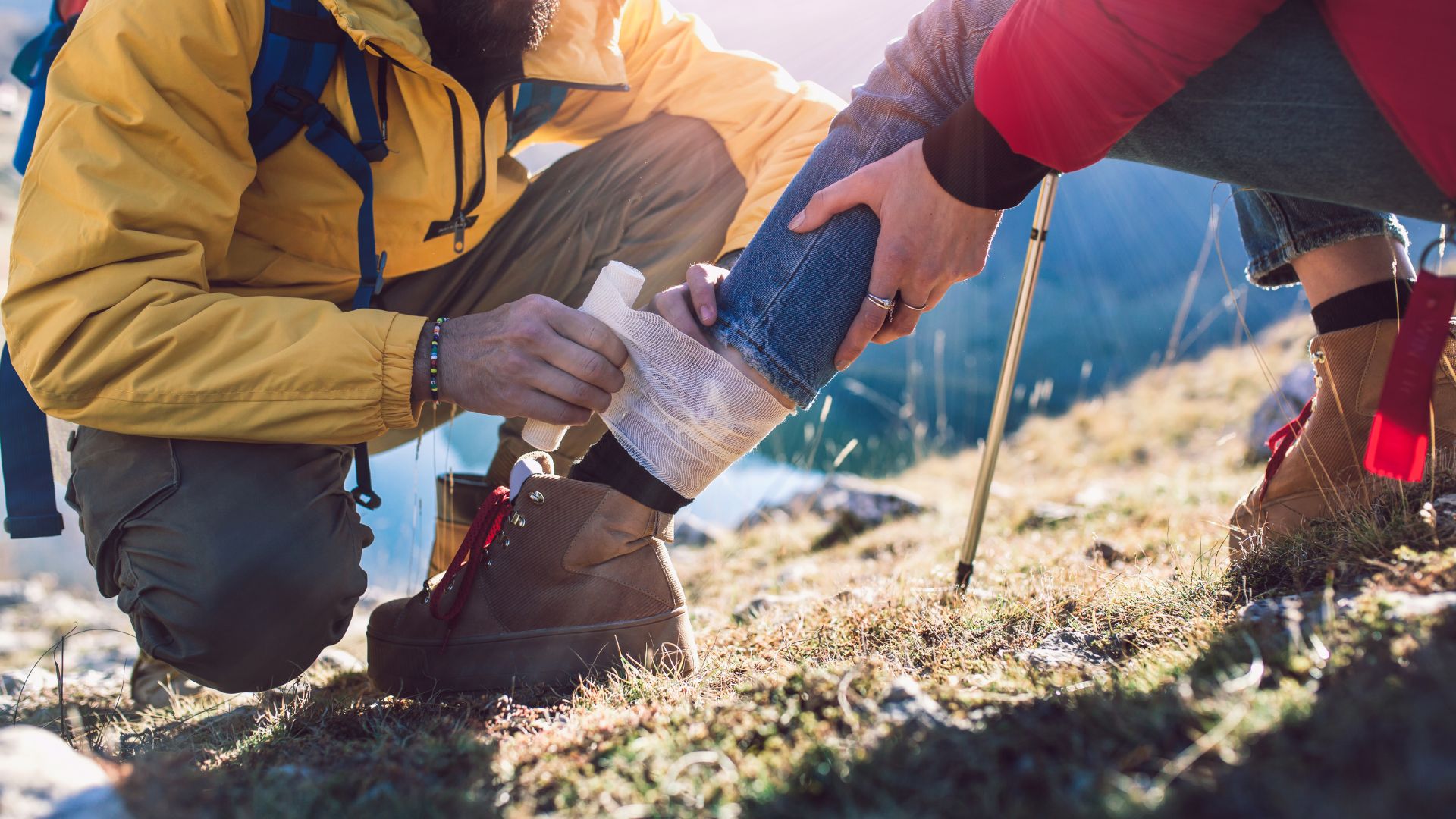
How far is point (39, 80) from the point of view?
97.8 inches

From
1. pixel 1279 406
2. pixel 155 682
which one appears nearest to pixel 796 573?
pixel 155 682

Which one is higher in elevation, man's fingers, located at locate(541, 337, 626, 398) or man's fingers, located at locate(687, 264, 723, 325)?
man's fingers, located at locate(687, 264, 723, 325)

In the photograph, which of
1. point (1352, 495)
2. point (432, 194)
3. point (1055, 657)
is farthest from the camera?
point (432, 194)

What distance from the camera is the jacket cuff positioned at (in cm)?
195

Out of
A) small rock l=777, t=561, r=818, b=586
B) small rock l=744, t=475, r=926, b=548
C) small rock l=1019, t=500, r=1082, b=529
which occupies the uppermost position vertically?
small rock l=1019, t=500, r=1082, b=529

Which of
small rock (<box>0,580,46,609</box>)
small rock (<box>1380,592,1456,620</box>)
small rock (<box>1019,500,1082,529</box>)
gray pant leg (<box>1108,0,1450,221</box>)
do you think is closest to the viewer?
small rock (<box>1380,592,1456,620</box>)

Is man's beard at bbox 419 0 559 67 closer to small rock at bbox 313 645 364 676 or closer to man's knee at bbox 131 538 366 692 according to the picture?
man's knee at bbox 131 538 366 692

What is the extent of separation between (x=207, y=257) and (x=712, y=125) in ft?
5.85

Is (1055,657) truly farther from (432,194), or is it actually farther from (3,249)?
(3,249)

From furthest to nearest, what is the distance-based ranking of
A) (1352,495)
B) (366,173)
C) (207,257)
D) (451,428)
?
(451,428)
(366,173)
(207,257)
(1352,495)

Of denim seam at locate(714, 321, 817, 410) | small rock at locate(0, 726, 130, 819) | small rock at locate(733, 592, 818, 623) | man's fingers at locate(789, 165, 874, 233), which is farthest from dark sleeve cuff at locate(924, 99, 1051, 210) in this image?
small rock at locate(0, 726, 130, 819)

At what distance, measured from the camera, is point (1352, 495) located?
187 cm

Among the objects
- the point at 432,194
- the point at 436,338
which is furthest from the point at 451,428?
the point at 436,338

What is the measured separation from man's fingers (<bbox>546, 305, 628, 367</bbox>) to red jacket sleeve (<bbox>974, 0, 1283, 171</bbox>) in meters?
0.88
